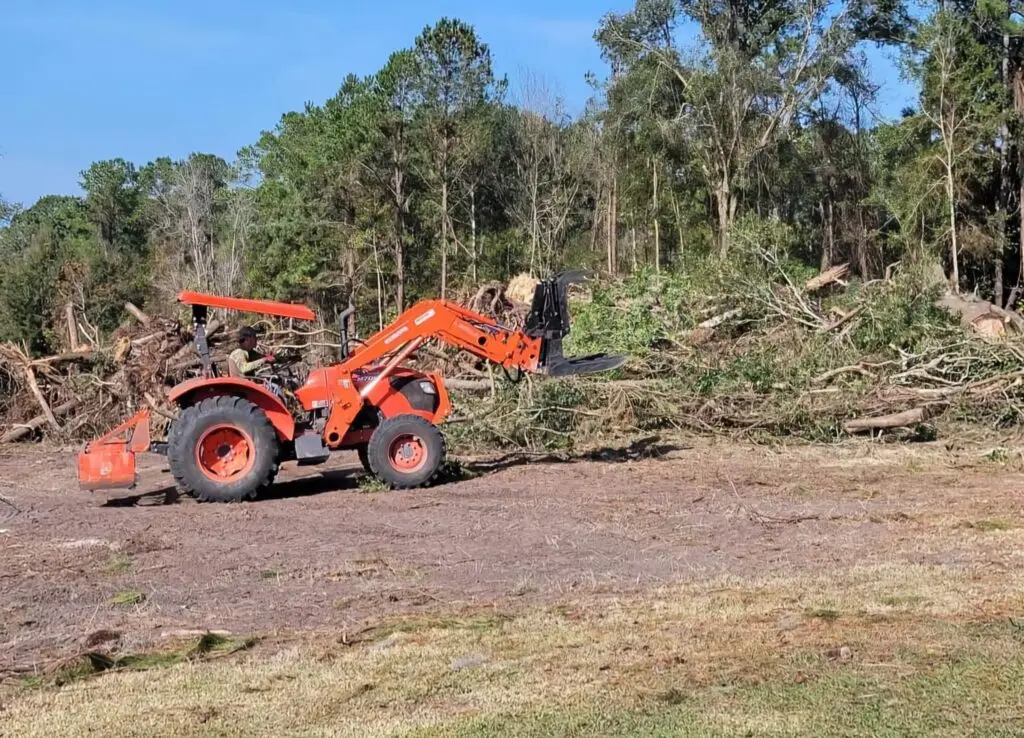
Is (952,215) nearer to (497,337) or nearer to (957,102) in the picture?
(957,102)

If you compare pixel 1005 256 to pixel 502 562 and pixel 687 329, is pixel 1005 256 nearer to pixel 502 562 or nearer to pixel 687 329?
pixel 687 329

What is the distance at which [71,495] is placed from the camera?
11766mm

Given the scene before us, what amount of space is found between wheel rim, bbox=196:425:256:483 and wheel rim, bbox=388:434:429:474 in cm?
143

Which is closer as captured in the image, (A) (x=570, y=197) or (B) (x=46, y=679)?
(B) (x=46, y=679)

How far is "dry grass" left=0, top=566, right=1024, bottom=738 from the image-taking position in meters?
4.44

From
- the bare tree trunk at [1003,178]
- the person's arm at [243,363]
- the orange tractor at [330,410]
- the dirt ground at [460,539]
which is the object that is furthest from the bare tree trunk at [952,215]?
the person's arm at [243,363]

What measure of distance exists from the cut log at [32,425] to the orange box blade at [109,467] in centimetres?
673

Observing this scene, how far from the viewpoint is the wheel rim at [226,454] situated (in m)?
10.7

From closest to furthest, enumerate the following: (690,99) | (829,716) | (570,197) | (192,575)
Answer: (829,716) → (192,575) → (690,99) → (570,197)

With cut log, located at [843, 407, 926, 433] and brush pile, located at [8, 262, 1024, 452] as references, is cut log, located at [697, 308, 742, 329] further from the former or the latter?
cut log, located at [843, 407, 926, 433]

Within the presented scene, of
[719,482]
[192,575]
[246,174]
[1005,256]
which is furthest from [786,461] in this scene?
[246,174]

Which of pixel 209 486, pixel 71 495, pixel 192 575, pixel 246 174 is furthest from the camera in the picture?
pixel 246 174

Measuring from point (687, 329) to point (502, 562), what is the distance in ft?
32.8

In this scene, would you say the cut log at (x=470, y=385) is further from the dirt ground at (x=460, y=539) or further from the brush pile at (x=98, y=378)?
the dirt ground at (x=460, y=539)
